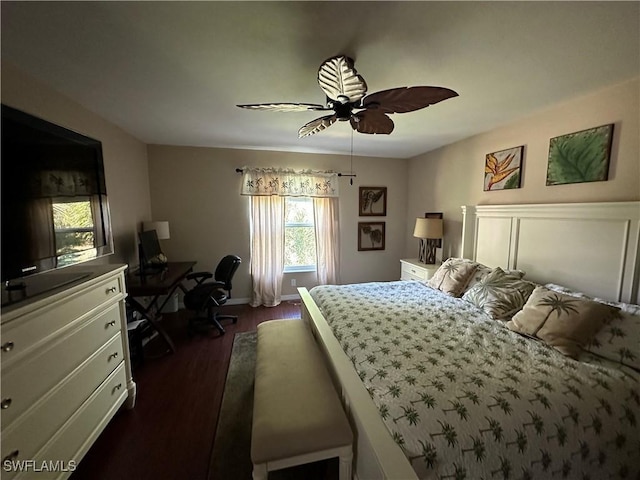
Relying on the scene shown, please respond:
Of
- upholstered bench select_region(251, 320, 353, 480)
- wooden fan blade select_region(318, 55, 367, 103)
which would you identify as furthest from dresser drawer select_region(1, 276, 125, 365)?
wooden fan blade select_region(318, 55, 367, 103)

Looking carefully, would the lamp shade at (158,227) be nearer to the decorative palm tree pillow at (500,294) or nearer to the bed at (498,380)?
the bed at (498,380)

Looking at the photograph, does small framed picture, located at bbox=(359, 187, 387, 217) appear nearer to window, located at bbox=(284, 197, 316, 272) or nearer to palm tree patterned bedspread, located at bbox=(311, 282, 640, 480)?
window, located at bbox=(284, 197, 316, 272)

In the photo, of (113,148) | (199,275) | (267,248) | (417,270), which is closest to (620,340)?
(417,270)

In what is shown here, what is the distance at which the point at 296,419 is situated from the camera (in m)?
1.20

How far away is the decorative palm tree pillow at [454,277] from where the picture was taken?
8.02ft

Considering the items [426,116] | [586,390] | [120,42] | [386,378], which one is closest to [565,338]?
[586,390]

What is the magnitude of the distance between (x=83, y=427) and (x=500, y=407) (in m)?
2.13

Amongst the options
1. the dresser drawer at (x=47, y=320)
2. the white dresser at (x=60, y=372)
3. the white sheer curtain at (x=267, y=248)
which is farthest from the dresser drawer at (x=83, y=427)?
the white sheer curtain at (x=267, y=248)

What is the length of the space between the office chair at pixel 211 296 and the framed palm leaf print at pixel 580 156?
326 centimetres

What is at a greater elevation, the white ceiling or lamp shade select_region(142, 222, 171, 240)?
the white ceiling

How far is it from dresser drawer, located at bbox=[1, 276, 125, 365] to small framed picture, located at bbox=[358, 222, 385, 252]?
3.39m

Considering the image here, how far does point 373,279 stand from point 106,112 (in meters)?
4.07

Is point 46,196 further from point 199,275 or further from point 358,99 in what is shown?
point 199,275

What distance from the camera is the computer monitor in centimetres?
281
